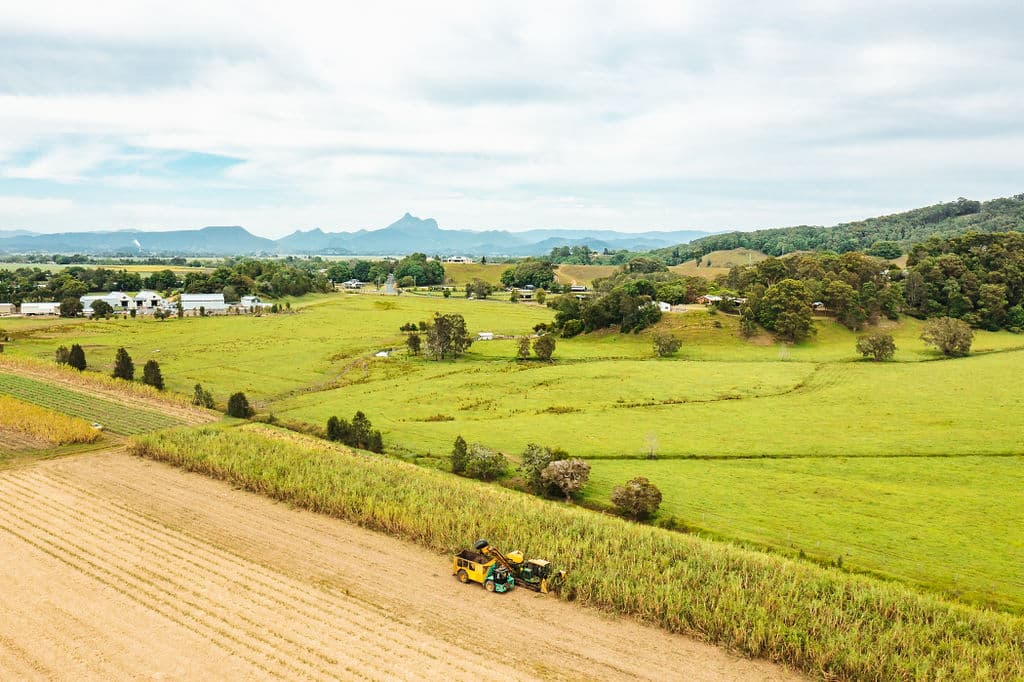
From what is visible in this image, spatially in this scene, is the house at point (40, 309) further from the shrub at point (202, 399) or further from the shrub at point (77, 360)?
the shrub at point (202, 399)

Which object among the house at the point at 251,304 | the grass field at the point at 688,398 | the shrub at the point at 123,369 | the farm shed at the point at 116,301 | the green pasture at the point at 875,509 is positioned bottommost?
the green pasture at the point at 875,509

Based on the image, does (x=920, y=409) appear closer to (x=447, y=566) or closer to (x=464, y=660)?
(x=447, y=566)

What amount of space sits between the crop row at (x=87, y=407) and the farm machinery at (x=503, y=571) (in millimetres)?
33195

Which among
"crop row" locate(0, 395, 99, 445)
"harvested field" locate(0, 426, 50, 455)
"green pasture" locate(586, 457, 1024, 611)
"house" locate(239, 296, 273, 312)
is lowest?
"green pasture" locate(586, 457, 1024, 611)

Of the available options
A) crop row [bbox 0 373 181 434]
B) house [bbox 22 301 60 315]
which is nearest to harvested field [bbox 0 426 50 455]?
crop row [bbox 0 373 181 434]

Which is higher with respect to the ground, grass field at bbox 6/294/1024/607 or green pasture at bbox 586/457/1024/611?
grass field at bbox 6/294/1024/607

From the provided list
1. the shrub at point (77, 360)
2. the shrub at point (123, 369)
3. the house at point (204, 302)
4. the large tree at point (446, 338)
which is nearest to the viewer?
the shrub at point (123, 369)

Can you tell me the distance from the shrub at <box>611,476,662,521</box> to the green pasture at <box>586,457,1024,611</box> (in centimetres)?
130

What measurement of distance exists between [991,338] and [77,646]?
110 m

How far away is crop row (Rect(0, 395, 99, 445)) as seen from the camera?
44219mm

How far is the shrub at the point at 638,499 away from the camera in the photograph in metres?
32.3

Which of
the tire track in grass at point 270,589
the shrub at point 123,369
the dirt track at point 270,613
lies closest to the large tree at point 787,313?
the dirt track at point 270,613

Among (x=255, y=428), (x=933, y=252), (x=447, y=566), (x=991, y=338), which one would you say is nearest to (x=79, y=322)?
(x=255, y=428)

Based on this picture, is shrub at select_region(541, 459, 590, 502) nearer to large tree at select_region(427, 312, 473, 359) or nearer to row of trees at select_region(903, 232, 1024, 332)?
large tree at select_region(427, 312, 473, 359)
